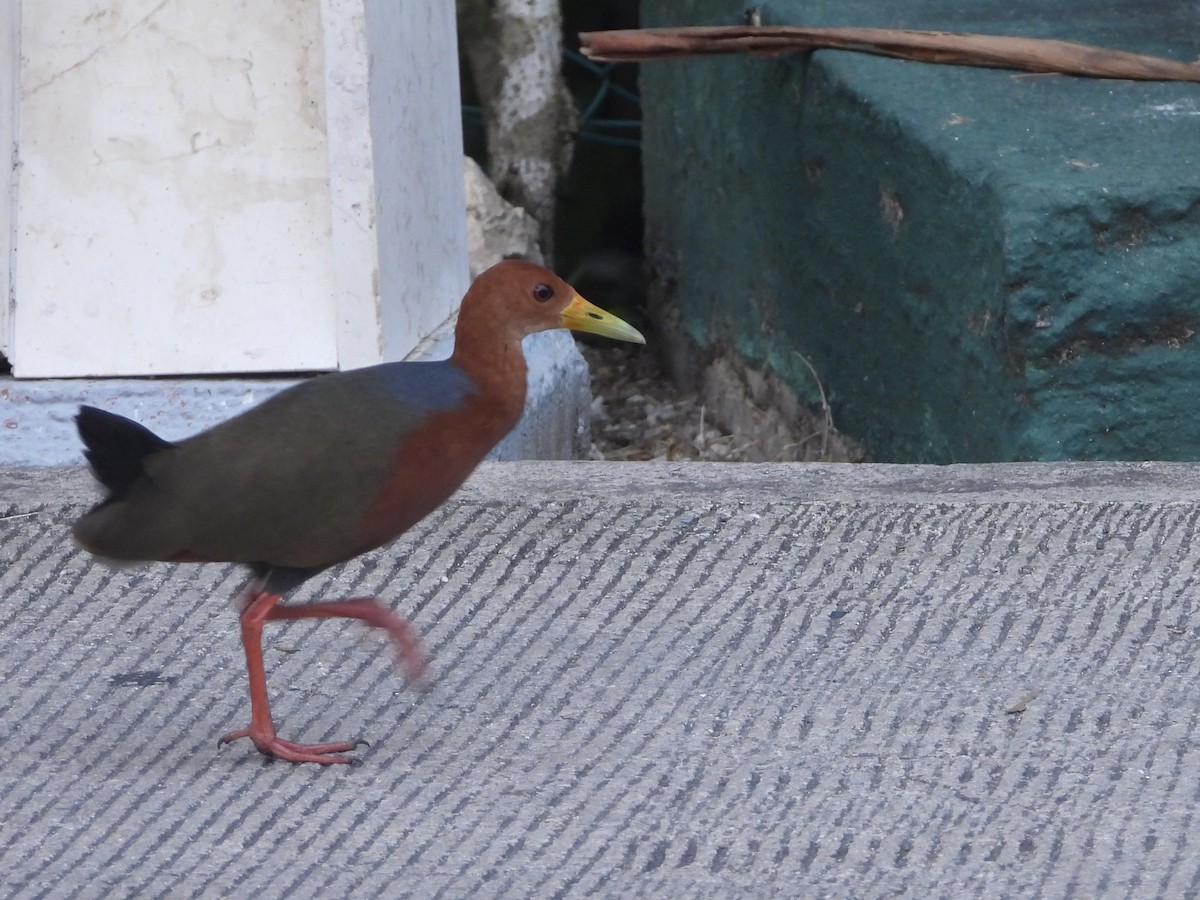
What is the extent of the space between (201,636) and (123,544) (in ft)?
1.87

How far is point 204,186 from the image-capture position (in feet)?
13.8

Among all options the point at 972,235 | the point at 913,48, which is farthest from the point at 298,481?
the point at 913,48

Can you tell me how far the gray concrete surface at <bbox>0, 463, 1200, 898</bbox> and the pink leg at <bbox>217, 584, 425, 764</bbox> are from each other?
0.04 m

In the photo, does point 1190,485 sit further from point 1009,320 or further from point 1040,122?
point 1040,122

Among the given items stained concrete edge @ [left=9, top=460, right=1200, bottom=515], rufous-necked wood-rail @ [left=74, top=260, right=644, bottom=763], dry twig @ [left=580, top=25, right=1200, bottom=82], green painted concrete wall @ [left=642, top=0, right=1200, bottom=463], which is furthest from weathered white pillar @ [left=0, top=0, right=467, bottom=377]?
rufous-necked wood-rail @ [left=74, top=260, right=644, bottom=763]

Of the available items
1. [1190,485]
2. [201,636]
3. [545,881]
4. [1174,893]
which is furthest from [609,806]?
[1190,485]

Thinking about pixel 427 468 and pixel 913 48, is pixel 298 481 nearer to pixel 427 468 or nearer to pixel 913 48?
pixel 427 468

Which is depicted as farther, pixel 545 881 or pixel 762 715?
pixel 762 715

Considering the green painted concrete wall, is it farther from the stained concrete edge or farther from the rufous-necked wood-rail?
the rufous-necked wood-rail

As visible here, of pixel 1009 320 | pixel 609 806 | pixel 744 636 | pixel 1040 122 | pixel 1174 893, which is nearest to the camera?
pixel 1174 893

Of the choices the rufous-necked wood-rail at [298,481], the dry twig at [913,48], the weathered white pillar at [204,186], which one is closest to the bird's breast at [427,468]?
the rufous-necked wood-rail at [298,481]

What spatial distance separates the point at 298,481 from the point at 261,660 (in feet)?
0.99

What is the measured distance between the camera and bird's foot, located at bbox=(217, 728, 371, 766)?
271cm

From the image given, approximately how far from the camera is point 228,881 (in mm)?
2354
